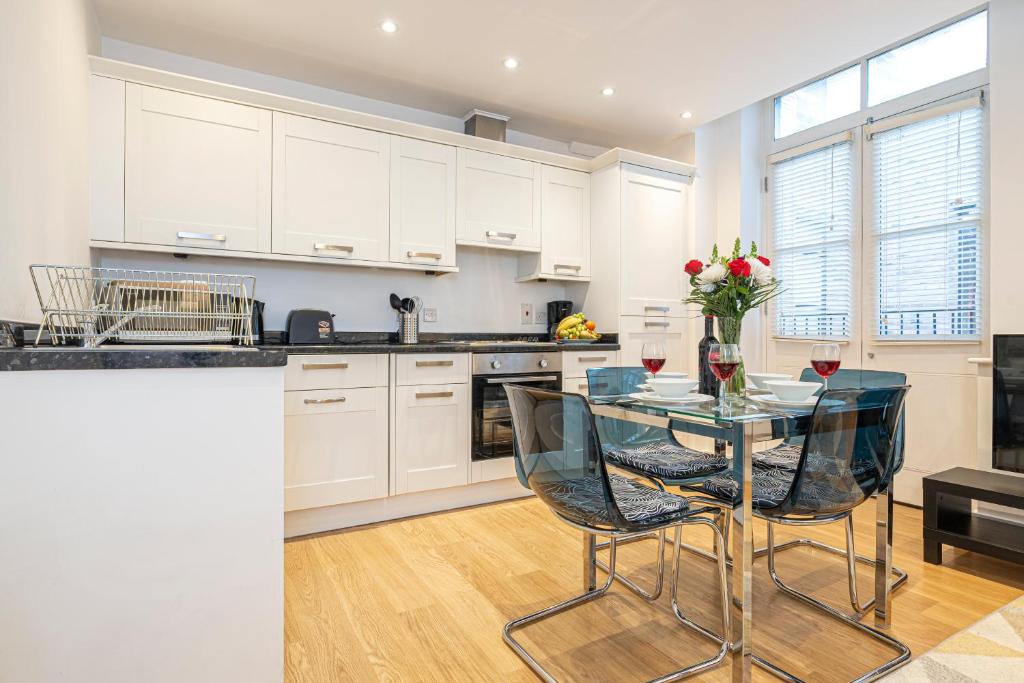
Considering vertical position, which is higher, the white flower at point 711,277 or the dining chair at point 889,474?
the white flower at point 711,277

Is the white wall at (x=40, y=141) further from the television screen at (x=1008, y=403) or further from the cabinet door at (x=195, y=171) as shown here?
the television screen at (x=1008, y=403)

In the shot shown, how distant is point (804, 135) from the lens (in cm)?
378

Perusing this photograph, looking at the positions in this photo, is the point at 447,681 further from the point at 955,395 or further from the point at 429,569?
the point at 955,395

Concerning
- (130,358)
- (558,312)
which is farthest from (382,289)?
(130,358)

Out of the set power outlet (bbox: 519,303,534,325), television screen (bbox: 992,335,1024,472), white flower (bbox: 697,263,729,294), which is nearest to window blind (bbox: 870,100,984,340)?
television screen (bbox: 992,335,1024,472)

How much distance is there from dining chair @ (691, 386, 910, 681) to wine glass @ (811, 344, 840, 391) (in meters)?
0.19

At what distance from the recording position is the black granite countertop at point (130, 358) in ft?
3.22

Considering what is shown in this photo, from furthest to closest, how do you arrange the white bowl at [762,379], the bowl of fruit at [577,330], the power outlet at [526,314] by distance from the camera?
the power outlet at [526,314] → the bowl of fruit at [577,330] → the white bowl at [762,379]

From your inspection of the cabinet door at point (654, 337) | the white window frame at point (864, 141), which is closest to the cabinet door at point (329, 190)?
the cabinet door at point (654, 337)

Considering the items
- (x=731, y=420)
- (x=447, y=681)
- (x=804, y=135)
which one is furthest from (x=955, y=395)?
(x=447, y=681)

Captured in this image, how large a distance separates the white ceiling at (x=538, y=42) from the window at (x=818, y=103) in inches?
23.9

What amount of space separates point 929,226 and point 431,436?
305 cm

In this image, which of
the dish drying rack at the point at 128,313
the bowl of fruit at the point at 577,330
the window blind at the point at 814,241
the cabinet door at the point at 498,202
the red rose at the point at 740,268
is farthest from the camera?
the bowl of fruit at the point at 577,330

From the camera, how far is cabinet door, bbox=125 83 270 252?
2611 mm
